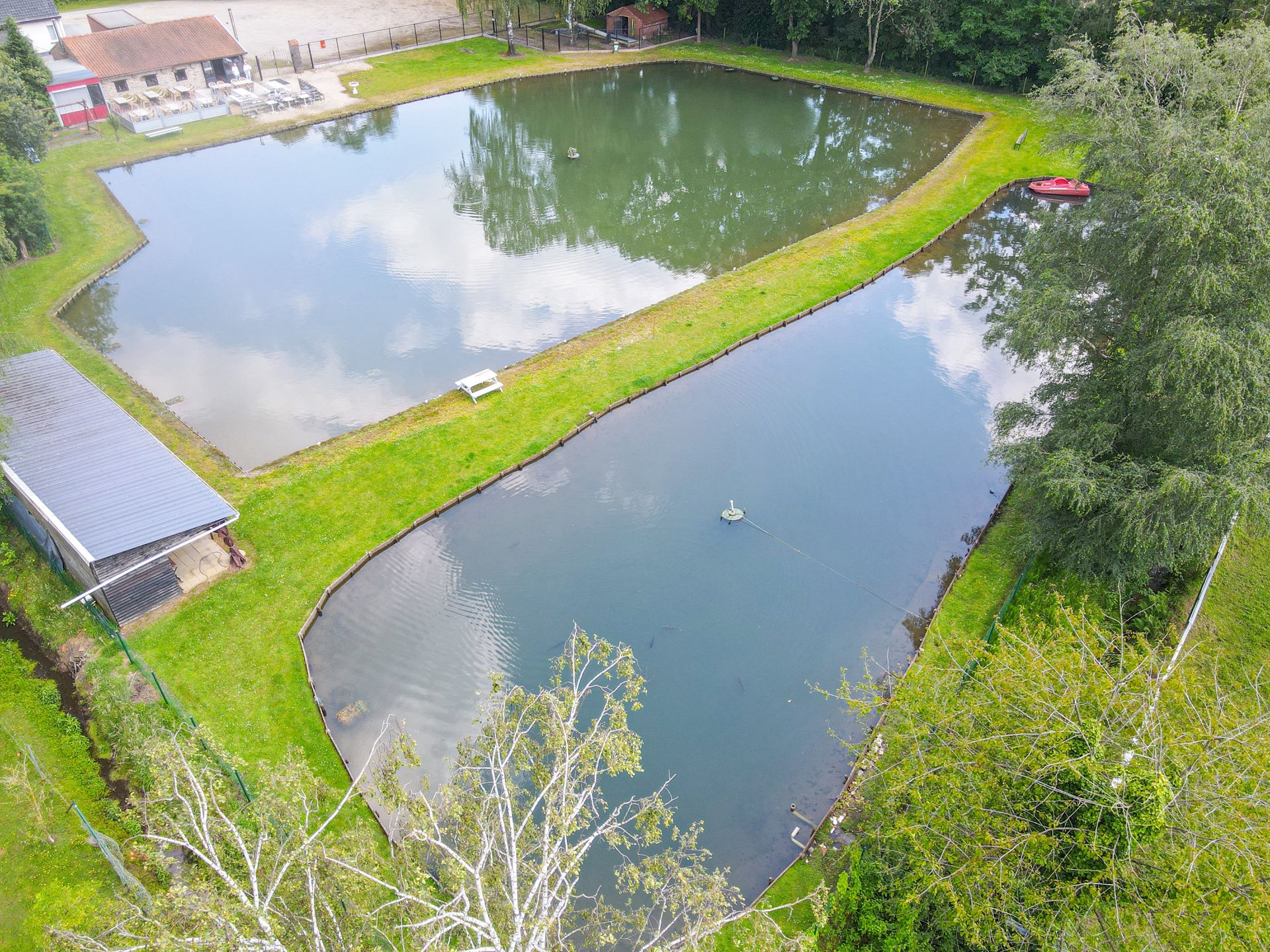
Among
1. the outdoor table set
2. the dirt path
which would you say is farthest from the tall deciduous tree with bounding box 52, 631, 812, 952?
the dirt path

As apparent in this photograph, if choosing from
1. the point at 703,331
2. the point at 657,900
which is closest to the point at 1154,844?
the point at 657,900

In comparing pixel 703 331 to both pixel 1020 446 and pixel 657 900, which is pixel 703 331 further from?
pixel 657 900

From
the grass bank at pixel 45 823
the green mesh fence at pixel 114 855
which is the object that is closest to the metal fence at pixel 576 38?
the grass bank at pixel 45 823

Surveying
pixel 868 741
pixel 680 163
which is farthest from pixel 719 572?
pixel 680 163

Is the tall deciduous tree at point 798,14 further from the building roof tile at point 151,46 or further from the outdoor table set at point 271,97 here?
the building roof tile at point 151,46

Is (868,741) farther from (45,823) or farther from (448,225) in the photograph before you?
(448,225)

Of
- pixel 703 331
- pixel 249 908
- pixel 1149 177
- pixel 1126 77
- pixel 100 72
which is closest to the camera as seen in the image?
pixel 249 908

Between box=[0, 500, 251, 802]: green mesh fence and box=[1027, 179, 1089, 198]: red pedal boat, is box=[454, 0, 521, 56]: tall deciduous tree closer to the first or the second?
box=[1027, 179, 1089, 198]: red pedal boat
